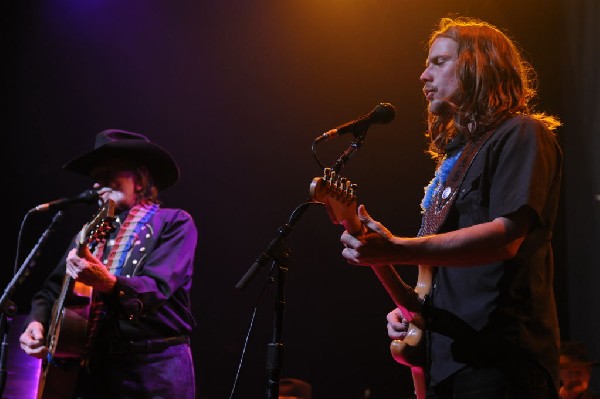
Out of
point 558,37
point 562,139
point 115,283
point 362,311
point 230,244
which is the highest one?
point 558,37

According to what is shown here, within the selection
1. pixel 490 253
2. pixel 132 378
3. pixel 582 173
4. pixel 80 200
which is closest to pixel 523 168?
pixel 490 253

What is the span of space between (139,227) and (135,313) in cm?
65

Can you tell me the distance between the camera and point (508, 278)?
2234mm

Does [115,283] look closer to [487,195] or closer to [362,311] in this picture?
[487,195]

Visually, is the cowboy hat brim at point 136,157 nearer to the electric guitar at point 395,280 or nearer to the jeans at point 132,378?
the jeans at point 132,378

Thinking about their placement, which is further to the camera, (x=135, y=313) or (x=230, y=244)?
(x=230, y=244)

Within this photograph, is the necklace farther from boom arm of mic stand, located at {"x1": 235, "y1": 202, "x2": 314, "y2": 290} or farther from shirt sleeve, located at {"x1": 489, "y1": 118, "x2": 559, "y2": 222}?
boom arm of mic stand, located at {"x1": 235, "y1": 202, "x2": 314, "y2": 290}

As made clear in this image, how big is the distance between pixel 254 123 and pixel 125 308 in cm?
311

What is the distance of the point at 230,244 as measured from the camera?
6332mm

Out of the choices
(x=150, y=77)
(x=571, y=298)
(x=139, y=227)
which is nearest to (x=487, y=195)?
(x=139, y=227)

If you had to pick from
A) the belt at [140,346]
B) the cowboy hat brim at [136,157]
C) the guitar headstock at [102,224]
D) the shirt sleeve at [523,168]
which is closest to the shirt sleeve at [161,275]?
the belt at [140,346]

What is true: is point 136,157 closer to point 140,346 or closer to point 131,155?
point 131,155

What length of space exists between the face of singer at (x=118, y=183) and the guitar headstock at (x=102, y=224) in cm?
14

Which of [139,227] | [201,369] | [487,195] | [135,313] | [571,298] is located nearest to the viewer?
[487,195]
